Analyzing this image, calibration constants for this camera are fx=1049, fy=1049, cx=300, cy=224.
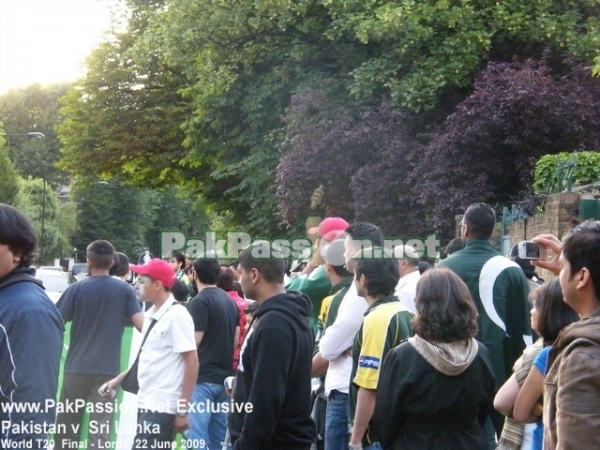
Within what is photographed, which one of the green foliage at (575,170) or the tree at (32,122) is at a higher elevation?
the tree at (32,122)

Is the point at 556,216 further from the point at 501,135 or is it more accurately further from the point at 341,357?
the point at 501,135

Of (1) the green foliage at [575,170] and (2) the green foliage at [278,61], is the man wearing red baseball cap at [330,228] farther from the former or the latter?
(2) the green foliage at [278,61]

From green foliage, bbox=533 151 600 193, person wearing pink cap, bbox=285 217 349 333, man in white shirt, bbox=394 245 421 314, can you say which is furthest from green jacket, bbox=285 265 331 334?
green foliage, bbox=533 151 600 193

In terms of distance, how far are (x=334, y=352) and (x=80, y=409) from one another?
3053mm

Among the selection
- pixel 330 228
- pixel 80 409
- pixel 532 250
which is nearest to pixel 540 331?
pixel 532 250

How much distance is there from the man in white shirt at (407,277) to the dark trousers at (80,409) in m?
2.59

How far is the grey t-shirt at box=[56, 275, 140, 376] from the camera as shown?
28.2ft

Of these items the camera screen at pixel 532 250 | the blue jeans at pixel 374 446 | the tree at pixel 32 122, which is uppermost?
the tree at pixel 32 122

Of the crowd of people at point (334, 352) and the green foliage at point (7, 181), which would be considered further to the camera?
the green foliage at point (7, 181)

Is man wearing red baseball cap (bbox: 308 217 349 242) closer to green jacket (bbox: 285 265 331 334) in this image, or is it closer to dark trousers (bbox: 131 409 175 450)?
green jacket (bbox: 285 265 331 334)

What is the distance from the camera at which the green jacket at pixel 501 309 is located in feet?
21.9

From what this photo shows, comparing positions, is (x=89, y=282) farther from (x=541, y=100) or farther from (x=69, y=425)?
(x=541, y=100)

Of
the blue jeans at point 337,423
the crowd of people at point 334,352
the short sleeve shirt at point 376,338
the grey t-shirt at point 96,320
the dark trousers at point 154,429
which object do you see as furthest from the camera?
the grey t-shirt at point 96,320

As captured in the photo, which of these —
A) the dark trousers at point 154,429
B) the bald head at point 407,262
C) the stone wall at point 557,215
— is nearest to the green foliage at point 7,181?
the stone wall at point 557,215
